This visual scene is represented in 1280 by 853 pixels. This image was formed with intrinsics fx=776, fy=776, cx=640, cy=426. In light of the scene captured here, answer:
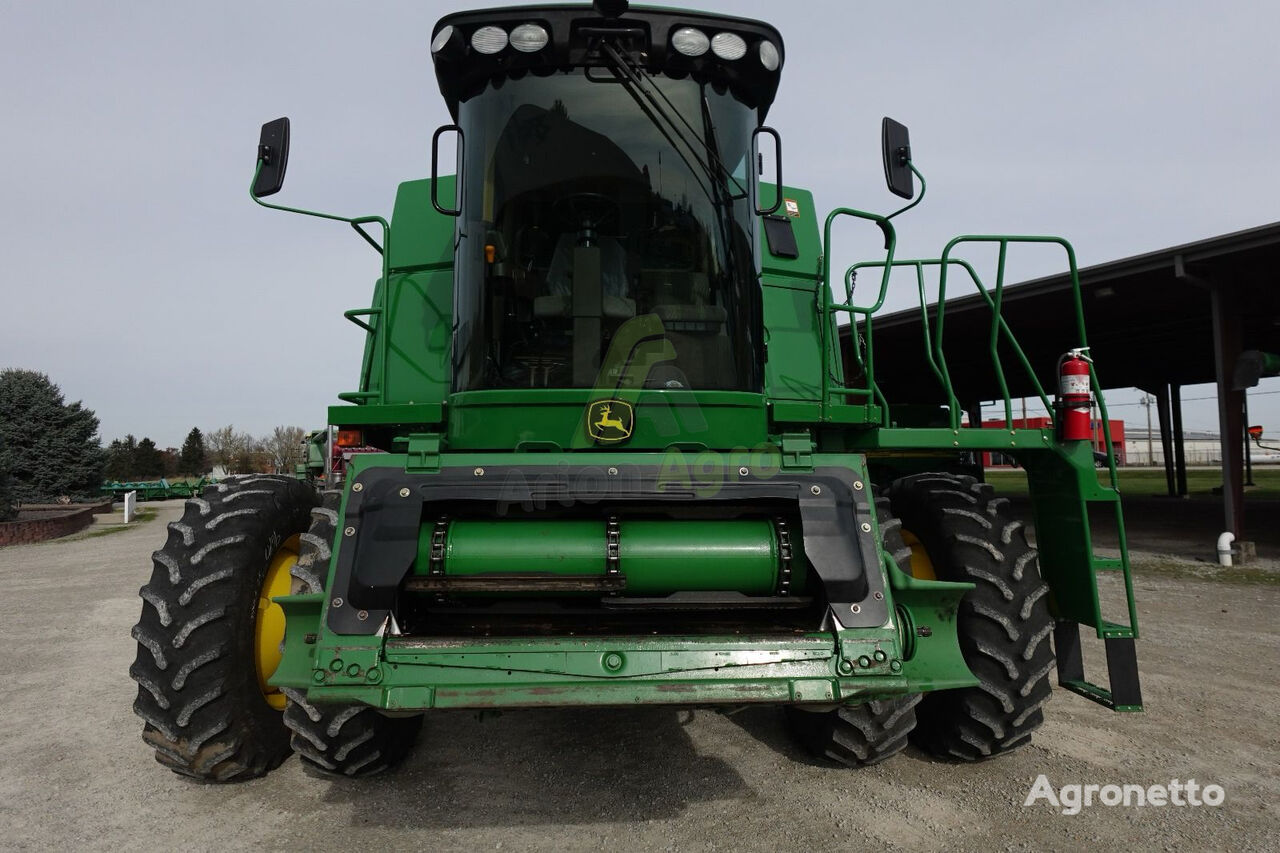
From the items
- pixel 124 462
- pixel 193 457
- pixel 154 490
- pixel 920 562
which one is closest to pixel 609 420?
pixel 920 562

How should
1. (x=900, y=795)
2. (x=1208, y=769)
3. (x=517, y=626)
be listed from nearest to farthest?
(x=517, y=626) → (x=900, y=795) → (x=1208, y=769)

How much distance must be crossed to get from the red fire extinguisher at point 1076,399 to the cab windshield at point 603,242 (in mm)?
1373

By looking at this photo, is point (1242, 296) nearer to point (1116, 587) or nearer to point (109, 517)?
point (1116, 587)

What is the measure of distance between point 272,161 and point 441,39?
89 centimetres

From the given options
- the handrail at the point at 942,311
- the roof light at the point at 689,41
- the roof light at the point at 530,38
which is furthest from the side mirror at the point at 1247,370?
the roof light at the point at 530,38

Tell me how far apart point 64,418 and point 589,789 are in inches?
1073

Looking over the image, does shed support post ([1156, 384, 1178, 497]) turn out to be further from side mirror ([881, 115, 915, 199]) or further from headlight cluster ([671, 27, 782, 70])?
headlight cluster ([671, 27, 782, 70])

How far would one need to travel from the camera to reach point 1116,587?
8.12 m

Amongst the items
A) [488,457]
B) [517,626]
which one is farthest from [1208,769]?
[488,457]

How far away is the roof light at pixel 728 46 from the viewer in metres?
3.22

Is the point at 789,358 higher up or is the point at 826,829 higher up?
the point at 789,358

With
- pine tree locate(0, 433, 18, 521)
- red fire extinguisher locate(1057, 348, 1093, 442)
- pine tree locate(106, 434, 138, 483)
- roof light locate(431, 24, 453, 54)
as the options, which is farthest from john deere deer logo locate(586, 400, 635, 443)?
pine tree locate(106, 434, 138, 483)

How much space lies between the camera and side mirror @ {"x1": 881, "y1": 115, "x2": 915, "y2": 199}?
3441 millimetres

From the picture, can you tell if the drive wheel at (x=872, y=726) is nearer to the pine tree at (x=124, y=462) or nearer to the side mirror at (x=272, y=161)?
→ the side mirror at (x=272, y=161)
